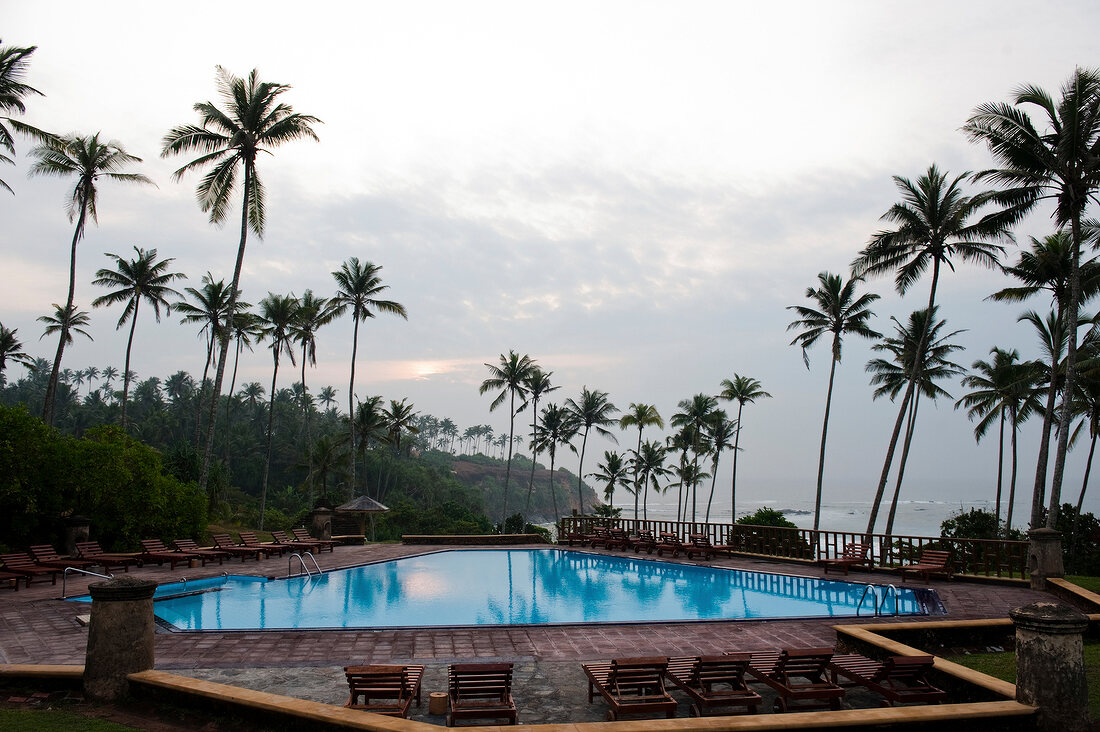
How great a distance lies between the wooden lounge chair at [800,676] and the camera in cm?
759

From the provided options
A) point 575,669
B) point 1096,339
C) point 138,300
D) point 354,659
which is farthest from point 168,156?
point 1096,339

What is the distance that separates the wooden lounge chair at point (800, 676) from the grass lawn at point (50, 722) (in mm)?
6925

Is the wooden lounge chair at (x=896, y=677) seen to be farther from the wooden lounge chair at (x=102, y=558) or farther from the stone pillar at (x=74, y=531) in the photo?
the stone pillar at (x=74, y=531)

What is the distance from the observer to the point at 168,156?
25.9m

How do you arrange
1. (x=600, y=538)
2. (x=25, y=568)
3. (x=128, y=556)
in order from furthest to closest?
(x=600, y=538)
(x=128, y=556)
(x=25, y=568)

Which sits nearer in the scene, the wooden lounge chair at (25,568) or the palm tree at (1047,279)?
the wooden lounge chair at (25,568)

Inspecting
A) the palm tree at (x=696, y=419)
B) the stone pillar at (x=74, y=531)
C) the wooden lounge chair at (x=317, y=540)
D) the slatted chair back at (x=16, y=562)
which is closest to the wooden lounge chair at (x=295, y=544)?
the wooden lounge chair at (x=317, y=540)

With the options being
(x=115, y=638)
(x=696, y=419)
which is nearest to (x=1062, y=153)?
(x=115, y=638)

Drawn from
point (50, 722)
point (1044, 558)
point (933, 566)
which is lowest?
point (50, 722)

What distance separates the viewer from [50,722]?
6.79 m

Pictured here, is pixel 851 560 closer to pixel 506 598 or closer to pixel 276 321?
pixel 506 598

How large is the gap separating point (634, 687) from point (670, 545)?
1579 centimetres

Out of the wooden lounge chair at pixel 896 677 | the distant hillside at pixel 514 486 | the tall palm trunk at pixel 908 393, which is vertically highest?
the tall palm trunk at pixel 908 393

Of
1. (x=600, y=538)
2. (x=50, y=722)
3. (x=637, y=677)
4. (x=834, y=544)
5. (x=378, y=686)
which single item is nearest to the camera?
(x=50, y=722)
